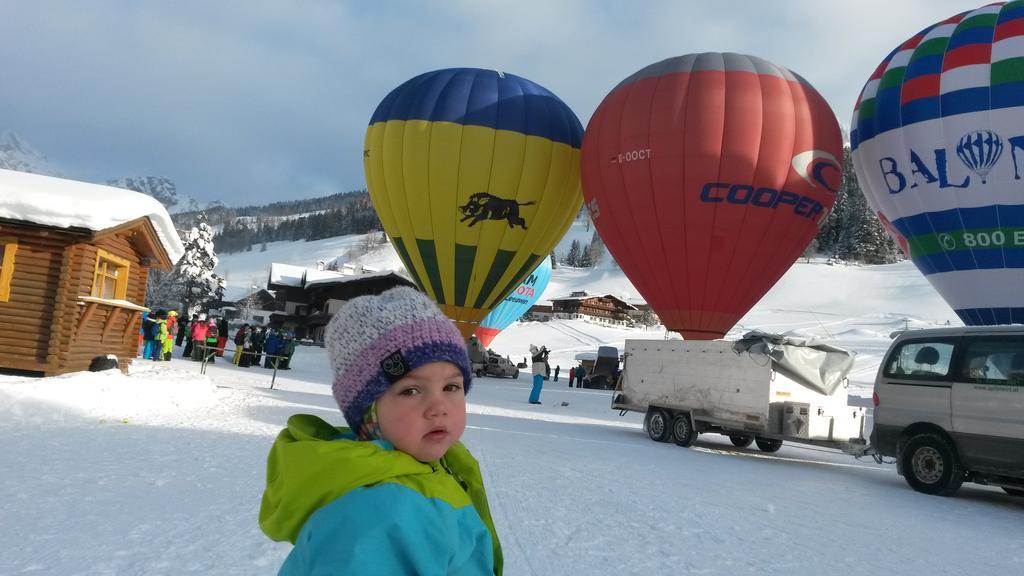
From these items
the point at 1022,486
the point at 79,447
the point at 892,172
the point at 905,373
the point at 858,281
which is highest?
the point at 858,281

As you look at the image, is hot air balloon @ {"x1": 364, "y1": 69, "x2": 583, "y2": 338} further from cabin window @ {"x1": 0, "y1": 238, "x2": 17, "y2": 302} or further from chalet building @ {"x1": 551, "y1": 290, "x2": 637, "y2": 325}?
chalet building @ {"x1": 551, "y1": 290, "x2": 637, "y2": 325}

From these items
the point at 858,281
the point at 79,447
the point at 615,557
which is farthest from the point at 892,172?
the point at 858,281

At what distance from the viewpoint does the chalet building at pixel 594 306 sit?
8238 cm

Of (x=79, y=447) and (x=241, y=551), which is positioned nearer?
(x=241, y=551)

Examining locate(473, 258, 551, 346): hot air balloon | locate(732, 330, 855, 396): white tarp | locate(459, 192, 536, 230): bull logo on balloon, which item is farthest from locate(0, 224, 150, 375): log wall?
locate(473, 258, 551, 346): hot air balloon

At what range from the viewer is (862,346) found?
4569 cm

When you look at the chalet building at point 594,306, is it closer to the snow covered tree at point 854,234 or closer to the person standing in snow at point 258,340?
the snow covered tree at point 854,234

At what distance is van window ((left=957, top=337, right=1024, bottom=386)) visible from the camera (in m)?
8.54

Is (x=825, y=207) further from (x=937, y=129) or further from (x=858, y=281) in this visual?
(x=858, y=281)

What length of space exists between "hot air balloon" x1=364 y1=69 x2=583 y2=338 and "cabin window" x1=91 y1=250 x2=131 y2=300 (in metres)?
8.98

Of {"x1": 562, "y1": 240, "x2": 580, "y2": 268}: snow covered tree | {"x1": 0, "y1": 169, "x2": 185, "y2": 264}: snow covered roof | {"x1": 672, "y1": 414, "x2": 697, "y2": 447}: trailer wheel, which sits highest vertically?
{"x1": 562, "y1": 240, "x2": 580, "y2": 268}: snow covered tree

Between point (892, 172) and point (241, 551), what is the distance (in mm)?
19646

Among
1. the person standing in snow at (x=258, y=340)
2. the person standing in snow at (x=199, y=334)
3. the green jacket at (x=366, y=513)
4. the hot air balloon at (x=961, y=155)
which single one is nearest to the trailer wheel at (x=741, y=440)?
the hot air balloon at (x=961, y=155)

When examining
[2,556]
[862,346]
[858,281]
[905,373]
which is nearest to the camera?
[2,556]
